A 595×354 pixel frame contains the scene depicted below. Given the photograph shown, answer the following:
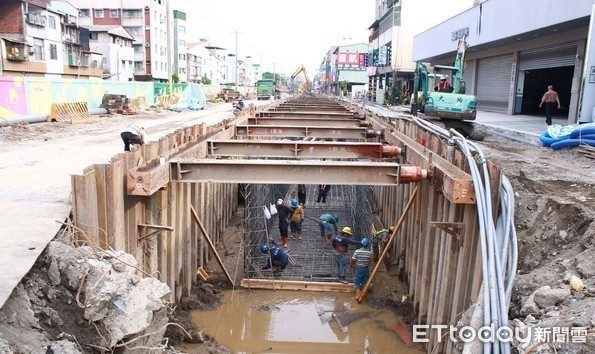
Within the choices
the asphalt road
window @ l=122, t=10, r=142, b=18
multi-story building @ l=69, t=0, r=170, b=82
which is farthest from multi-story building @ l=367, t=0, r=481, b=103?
window @ l=122, t=10, r=142, b=18

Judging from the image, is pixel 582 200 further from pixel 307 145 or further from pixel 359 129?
pixel 359 129

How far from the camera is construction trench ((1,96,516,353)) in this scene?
492 centimetres

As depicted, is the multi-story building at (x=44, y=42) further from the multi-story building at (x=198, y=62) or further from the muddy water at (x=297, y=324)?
the muddy water at (x=297, y=324)

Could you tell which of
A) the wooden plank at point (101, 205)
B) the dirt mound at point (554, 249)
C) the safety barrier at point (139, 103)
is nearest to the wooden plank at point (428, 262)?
the dirt mound at point (554, 249)

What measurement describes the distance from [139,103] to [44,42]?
17.5 meters

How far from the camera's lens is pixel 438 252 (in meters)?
6.53

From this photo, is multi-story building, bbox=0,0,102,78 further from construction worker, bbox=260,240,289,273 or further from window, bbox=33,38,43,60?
construction worker, bbox=260,240,289,273

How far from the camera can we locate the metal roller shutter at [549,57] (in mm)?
21666

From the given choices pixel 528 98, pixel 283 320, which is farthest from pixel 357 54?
pixel 283 320

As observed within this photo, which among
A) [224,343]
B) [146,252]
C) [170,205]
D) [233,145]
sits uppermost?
[233,145]

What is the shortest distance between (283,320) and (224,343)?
110cm

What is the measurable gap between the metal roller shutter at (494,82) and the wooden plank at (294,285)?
2304cm

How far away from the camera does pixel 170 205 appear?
269 inches

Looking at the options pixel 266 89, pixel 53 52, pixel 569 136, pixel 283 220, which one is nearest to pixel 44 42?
pixel 53 52
